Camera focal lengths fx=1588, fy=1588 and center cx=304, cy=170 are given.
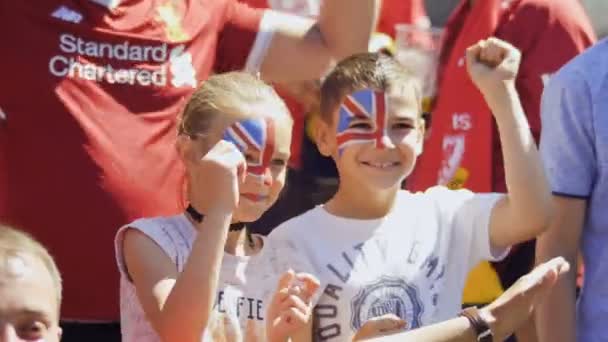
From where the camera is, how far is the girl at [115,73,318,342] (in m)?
2.72

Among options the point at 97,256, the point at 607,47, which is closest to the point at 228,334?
the point at 97,256

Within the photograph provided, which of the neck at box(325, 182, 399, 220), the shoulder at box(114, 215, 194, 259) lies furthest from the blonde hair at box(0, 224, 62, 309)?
the neck at box(325, 182, 399, 220)

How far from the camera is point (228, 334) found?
2.92m

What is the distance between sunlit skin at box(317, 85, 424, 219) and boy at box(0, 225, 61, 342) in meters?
0.87

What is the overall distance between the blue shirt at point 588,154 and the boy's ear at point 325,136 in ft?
1.49

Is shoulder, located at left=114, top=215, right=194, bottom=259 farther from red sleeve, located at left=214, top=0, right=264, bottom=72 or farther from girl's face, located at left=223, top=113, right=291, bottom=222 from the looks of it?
red sleeve, located at left=214, top=0, right=264, bottom=72

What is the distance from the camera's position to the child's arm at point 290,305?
265cm

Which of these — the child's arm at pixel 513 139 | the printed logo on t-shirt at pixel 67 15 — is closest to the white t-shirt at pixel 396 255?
the child's arm at pixel 513 139

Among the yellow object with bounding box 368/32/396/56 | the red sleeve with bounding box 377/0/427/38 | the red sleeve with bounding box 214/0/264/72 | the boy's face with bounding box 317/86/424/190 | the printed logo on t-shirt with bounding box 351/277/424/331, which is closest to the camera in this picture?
the printed logo on t-shirt with bounding box 351/277/424/331

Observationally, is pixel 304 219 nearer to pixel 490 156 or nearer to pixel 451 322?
pixel 451 322

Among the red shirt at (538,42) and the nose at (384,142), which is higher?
the red shirt at (538,42)

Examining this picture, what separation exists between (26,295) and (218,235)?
0.45 meters

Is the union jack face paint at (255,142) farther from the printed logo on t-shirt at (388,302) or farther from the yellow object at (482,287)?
the yellow object at (482,287)

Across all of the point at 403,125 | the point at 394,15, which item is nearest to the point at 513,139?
the point at 403,125
